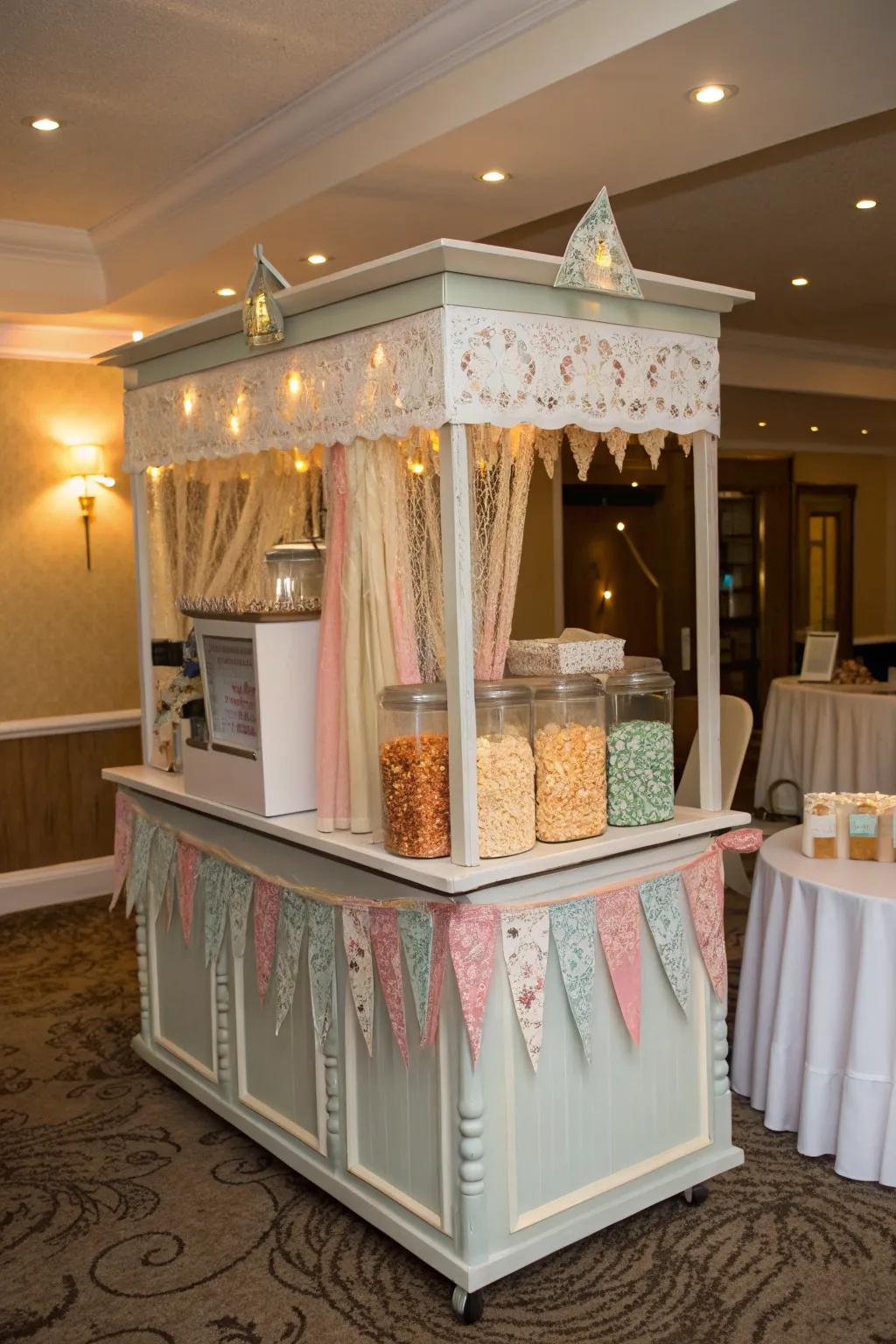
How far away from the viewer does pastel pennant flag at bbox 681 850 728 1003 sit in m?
2.90

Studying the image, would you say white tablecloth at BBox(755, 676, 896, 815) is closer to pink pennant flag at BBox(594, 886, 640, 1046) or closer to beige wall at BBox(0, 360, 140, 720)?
beige wall at BBox(0, 360, 140, 720)

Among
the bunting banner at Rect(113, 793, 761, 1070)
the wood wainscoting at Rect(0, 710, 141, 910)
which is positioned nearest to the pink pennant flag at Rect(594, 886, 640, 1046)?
the bunting banner at Rect(113, 793, 761, 1070)

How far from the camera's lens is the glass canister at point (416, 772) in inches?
102

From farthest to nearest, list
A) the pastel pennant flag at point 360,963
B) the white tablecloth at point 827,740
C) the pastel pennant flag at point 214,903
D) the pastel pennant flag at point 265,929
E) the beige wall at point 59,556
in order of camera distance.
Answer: the white tablecloth at point 827,740 → the beige wall at point 59,556 → the pastel pennant flag at point 214,903 → the pastel pennant flag at point 265,929 → the pastel pennant flag at point 360,963

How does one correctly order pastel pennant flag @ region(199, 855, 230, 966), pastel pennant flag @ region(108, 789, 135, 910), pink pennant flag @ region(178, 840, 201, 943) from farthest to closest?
Result: pastel pennant flag @ region(108, 789, 135, 910), pink pennant flag @ region(178, 840, 201, 943), pastel pennant flag @ region(199, 855, 230, 966)

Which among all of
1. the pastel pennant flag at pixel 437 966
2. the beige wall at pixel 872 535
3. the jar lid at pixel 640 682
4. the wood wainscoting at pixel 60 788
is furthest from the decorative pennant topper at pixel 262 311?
the beige wall at pixel 872 535

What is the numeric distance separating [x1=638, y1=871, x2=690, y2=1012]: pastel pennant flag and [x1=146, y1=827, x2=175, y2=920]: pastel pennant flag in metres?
1.49

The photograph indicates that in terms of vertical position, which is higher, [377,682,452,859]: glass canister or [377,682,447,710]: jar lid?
[377,682,447,710]: jar lid

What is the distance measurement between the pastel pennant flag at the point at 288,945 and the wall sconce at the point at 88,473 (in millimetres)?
3476

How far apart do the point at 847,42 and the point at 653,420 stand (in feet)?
3.46

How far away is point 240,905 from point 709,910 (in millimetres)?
1216

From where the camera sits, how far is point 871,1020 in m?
3.03

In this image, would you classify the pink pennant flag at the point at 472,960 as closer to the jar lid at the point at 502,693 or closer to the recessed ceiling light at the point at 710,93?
the jar lid at the point at 502,693

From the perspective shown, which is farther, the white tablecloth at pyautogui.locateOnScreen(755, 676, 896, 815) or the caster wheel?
the white tablecloth at pyautogui.locateOnScreen(755, 676, 896, 815)
